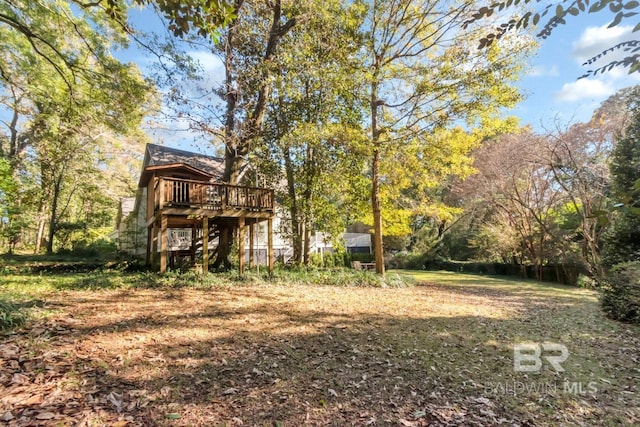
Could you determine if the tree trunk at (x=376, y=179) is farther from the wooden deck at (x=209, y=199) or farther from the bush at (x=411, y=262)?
the bush at (x=411, y=262)

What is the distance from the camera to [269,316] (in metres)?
6.38

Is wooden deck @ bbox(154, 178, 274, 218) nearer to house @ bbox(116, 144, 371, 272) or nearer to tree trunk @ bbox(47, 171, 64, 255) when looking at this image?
house @ bbox(116, 144, 371, 272)

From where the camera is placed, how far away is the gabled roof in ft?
49.1

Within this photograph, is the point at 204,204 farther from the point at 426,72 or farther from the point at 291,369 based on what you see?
the point at 426,72

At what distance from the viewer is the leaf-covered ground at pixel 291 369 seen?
3.02 m

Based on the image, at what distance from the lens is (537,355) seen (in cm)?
507

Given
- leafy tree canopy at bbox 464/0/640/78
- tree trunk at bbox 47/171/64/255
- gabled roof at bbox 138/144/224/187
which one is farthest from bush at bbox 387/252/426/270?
leafy tree canopy at bbox 464/0/640/78

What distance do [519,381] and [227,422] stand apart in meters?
3.67

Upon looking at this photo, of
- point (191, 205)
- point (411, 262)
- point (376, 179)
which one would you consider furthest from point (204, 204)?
point (411, 262)

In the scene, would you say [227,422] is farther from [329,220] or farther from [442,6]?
[442,6]

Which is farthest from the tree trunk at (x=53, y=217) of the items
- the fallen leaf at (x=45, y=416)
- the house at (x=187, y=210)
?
the fallen leaf at (x=45, y=416)

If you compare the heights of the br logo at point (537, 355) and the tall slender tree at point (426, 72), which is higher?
the tall slender tree at point (426, 72)

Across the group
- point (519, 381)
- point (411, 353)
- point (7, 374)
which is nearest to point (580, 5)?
point (519, 381)

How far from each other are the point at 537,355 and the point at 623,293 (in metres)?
4.40
